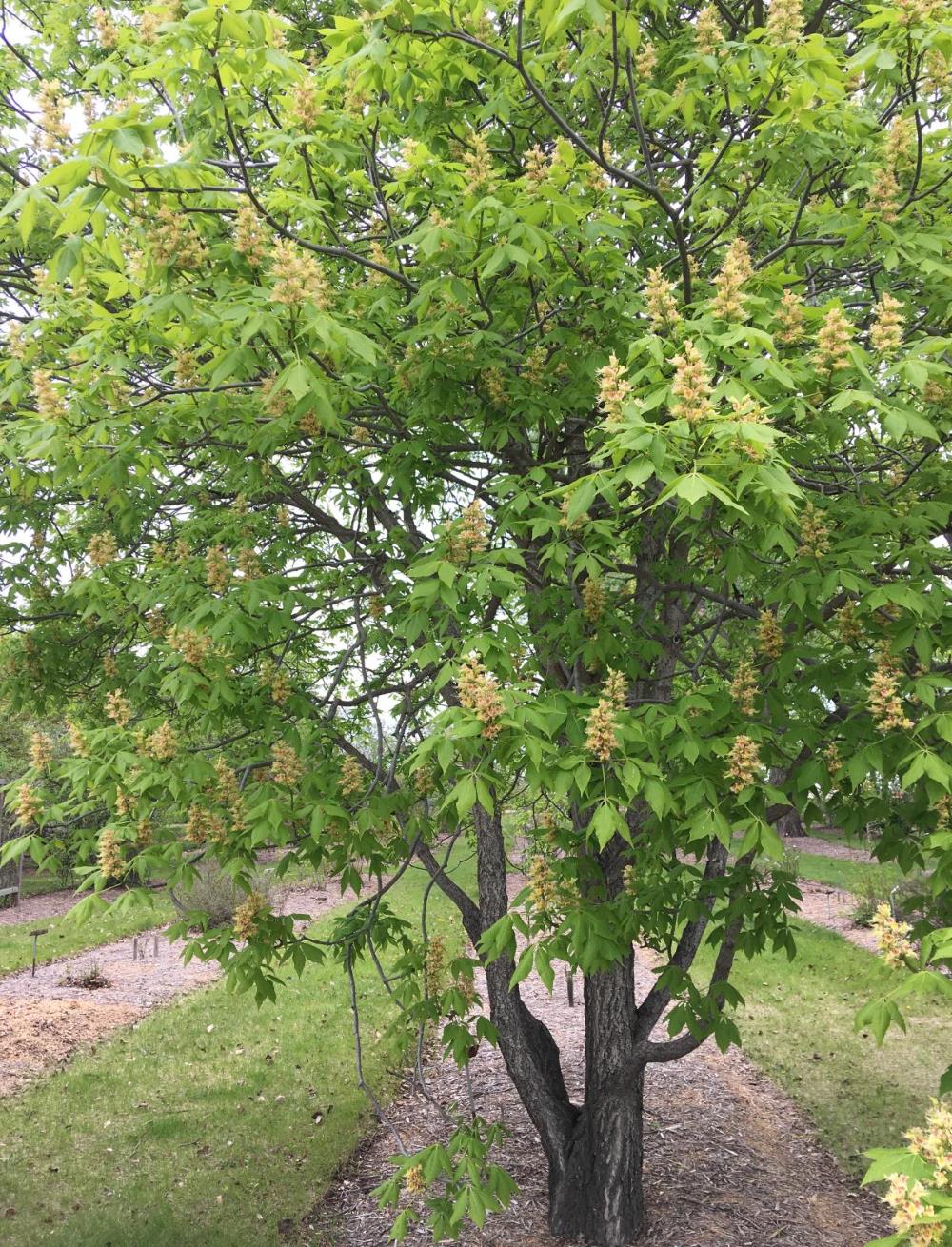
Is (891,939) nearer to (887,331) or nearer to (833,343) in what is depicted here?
(833,343)

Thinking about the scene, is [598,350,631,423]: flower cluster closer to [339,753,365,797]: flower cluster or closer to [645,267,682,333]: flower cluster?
[645,267,682,333]: flower cluster

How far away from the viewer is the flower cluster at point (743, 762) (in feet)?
9.93

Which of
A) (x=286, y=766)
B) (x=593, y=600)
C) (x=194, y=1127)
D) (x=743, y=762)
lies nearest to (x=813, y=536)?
(x=743, y=762)

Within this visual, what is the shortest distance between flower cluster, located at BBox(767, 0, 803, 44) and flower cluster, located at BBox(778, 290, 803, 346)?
2.97 feet

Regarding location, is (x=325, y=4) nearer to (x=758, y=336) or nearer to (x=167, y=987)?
(x=758, y=336)

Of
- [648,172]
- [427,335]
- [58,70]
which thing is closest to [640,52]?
[648,172]

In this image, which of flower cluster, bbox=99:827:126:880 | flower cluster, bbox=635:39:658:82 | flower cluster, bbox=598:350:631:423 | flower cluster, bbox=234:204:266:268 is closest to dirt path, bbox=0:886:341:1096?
flower cluster, bbox=99:827:126:880

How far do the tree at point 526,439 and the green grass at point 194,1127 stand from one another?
1.95 metres

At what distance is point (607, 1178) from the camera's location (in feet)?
16.4

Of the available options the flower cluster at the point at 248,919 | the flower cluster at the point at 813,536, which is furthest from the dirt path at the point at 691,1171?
the flower cluster at the point at 813,536

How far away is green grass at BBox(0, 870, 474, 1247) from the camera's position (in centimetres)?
527

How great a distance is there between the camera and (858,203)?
150 inches

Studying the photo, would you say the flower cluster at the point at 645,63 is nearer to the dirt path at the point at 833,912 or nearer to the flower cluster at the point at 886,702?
the flower cluster at the point at 886,702

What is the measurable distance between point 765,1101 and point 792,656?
519cm
